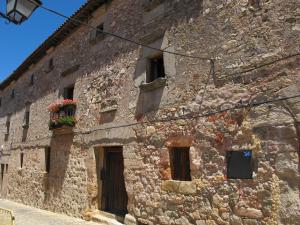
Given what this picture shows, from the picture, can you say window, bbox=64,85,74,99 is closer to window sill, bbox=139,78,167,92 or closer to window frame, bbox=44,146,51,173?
window frame, bbox=44,146,51,173

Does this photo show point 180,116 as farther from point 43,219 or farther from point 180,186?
point 43,219

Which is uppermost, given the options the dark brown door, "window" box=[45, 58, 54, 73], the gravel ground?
"window" box=[45, 58, 54, 73]

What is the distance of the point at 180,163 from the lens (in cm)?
587

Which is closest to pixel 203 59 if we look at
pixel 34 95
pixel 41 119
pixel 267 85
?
pixel 267 85

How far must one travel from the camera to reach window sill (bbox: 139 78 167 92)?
20.3ft

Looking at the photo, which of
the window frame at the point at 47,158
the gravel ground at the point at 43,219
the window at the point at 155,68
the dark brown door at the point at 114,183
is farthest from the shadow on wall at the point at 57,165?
the window at the point at 155,68

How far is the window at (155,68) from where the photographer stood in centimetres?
682

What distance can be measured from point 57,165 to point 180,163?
5.37 meters

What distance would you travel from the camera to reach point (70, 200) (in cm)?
885

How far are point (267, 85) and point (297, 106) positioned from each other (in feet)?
1.85

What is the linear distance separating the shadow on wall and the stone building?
0.06m

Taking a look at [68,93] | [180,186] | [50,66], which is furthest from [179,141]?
[50,66]

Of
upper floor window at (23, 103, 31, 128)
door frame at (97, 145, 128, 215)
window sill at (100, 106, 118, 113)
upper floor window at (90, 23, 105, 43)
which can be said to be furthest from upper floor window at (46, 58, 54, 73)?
door frame at (97, 145, 128, 215)

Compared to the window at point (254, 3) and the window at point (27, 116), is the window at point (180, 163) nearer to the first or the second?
the window at point (254, 3)
